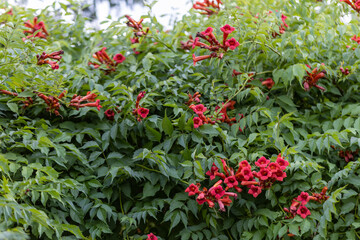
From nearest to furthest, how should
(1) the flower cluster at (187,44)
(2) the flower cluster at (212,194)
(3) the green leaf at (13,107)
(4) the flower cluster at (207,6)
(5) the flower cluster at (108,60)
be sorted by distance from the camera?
(2) the flower cluster at (212,194), (3) the green leaf at (13,107), (5) the flower cluster at (108,60), (1) the flower cluster at (187,44), (4) the flower cluster at (207,6)

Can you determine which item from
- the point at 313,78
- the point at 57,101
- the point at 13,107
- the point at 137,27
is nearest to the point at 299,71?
the point at 313,78

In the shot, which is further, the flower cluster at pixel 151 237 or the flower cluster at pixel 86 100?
the flower cluster at pixel 86 100

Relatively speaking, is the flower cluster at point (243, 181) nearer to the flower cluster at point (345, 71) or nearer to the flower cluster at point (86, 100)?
the flower cluster at point (86, 100)

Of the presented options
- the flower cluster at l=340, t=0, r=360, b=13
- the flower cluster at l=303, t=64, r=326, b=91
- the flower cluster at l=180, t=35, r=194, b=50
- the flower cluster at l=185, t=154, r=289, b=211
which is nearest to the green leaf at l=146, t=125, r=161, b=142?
the flower cluster at l=185, t=154, r=289, b=211

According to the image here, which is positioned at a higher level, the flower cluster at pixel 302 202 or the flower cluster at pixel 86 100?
the flower cluster at pixel 86 100

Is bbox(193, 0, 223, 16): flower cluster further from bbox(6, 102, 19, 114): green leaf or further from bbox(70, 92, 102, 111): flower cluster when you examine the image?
bbox(6, 102, 19, 114): green leaf

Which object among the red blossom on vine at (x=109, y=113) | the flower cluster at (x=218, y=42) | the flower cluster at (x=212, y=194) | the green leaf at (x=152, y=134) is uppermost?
the flower cluster at (x=218, y=42)

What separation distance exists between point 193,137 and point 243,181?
22.3 inches

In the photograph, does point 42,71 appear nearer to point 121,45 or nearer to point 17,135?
point 17,135

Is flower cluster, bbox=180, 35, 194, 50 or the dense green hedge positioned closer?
the dense green hedge

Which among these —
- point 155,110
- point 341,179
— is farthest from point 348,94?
point 155,110

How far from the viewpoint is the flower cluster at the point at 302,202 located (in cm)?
352

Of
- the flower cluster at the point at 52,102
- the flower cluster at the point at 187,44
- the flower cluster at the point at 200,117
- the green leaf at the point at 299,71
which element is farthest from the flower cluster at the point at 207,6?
the flower cluster at the point at 52,102

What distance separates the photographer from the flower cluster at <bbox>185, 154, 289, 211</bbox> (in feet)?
11.4
